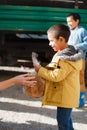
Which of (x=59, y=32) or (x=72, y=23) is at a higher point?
(x=72, y=23)

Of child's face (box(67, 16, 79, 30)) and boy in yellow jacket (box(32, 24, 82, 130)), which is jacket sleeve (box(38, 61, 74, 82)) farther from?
child's face (box(67, 16, 79, 30))

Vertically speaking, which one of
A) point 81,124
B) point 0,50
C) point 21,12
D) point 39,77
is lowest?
point 81,124

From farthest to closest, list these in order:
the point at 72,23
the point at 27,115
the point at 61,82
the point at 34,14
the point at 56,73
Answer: the point at 34,14 < the point at 72,23 < the point at 27,115 < the point at 61,82 < the point at 56,73

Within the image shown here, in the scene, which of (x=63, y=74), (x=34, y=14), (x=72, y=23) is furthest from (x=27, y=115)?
(x=34, y=14)

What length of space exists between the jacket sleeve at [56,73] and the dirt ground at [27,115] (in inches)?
56.8

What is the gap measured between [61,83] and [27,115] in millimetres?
1833

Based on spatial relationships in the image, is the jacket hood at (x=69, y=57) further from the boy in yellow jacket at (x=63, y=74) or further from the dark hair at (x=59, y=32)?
the dark hair at (x=59, y=32)

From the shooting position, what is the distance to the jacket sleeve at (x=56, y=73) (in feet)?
11.5

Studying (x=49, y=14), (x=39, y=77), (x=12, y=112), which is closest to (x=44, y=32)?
(x=49, y=14)

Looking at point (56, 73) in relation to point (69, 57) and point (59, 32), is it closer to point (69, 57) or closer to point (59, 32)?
point (69, 57)

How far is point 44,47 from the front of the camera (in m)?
7.72

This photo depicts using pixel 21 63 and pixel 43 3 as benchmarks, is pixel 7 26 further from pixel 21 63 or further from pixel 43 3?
pixel 21 63

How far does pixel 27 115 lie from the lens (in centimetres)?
531

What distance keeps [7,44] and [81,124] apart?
3.23 metres
